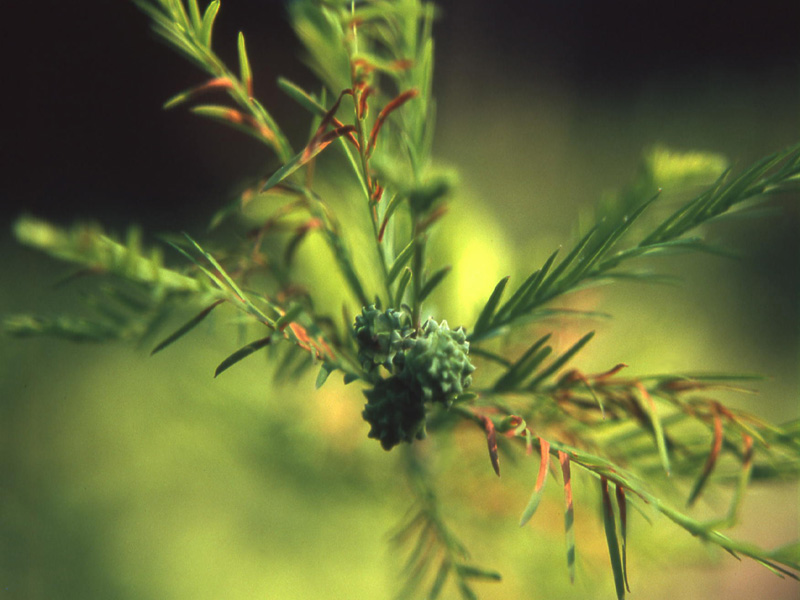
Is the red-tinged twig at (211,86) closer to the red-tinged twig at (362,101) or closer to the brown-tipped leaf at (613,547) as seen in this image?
the red-tinged twig at (362,101)

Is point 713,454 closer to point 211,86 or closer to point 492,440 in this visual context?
point 492,440

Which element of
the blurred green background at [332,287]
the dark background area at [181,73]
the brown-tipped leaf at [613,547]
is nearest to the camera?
the brown-tipped leaf at [613,547]

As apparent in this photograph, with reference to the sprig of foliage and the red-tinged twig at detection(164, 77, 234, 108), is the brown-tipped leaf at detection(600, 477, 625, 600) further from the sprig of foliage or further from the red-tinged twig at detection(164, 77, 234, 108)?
the red-tinged twig at detection(164, 77, 234, 108)

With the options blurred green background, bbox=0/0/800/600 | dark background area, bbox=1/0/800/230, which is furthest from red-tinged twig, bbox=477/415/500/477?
dark background area, bbox=1/0/800/230

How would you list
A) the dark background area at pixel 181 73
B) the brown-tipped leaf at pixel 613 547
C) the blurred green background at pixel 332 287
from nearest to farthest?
the brown-tipped leaf at pixel 613 547 < the blurred green background at pixel 332 287 < the dark background area at pixel 181 73

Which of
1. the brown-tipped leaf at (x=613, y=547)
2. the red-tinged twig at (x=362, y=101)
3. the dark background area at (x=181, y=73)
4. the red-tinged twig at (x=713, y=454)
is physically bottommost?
the brown-tipped leaf at (x=613, y=547)

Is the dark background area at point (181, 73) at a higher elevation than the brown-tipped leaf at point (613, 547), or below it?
higher

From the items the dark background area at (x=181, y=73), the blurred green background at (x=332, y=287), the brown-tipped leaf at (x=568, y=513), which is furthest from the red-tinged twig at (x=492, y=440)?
the dark background area at (x=181, y=73)

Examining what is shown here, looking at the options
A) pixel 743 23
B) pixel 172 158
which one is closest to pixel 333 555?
pixel 172 158

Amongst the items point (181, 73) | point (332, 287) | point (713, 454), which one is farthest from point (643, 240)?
point (181, 73)
